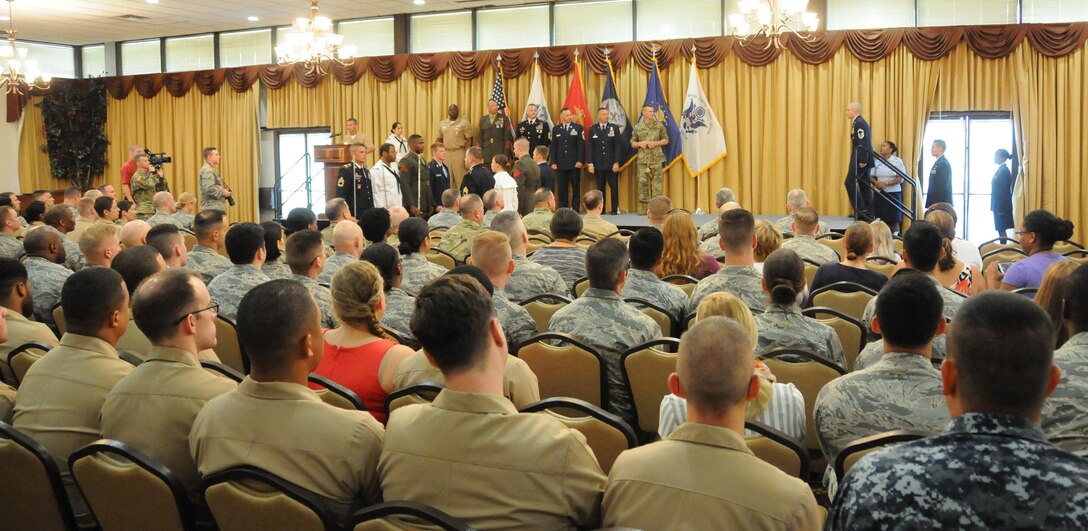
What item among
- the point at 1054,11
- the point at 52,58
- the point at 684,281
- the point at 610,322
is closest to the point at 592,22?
the point at 1054,11

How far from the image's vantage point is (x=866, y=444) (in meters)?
2.32

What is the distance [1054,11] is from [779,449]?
12598 mm

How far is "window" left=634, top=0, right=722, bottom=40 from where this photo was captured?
46.9ft

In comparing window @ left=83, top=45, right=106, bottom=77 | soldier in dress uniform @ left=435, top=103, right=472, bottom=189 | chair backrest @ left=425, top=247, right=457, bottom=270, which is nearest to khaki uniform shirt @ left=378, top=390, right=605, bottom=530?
chair backrest @ left=425, top=247, right=457, bottom=270

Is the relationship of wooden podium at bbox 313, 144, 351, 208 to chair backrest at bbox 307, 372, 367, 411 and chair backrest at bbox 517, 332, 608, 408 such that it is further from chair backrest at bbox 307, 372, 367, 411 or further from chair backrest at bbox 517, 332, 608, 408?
chair backrest at bbox 307, 372, 367, 411

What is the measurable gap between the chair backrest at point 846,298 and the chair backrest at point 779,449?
8.43 ft

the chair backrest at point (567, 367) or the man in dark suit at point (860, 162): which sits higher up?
the man in dark suit at point (860, 162)

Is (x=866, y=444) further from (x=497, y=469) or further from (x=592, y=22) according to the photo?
(x=592, y=22)

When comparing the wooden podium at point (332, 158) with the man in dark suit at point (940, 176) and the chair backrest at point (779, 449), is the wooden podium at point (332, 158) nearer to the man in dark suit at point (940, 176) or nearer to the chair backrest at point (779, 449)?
the man in dark suit at point (940, 176)

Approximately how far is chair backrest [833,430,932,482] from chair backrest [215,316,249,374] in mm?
3090

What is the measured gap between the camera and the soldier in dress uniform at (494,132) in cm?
1483

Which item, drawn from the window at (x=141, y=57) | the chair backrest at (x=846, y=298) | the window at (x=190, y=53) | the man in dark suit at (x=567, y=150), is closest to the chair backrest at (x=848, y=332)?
the chair backrest at (x=846, y=298)

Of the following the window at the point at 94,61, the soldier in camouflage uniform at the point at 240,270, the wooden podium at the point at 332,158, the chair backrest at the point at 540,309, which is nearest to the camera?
the chair backrest at the point at 540,309

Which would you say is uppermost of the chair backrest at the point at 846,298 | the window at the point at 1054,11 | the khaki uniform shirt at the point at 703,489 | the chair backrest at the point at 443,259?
the window at the point at 1054,11
